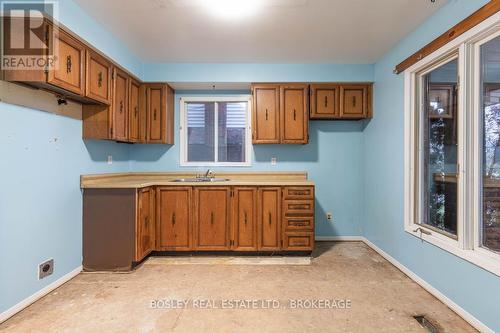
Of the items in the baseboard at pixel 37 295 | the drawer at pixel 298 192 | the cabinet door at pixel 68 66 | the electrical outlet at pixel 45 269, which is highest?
the cabinet door at pixel 68 66

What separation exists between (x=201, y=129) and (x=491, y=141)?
3.25m

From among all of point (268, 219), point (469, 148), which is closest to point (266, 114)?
point (268, 219)

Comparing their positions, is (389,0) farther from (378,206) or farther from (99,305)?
(99,305)

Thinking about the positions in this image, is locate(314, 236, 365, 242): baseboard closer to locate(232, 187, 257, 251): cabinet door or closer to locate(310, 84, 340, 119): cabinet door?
locate(232, 187, 257, 251): cabinet door


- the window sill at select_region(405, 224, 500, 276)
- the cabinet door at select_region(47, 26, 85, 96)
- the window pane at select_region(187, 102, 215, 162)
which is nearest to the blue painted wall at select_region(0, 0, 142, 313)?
the cabinet door at select_region(47, 26, 85, 96)

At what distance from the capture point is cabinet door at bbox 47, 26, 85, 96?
6.83 feet

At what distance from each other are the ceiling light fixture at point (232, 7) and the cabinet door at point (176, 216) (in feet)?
6.36

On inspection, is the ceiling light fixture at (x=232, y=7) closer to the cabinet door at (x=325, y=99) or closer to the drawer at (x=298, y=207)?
the cabinet door at (x=325, y=99)

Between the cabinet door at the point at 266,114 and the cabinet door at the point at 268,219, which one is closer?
the cabinet door at the point at 268,219

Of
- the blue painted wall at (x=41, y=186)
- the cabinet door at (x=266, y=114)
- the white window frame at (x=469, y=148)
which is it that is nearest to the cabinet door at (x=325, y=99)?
the cabinet door at (x=266, y=114)

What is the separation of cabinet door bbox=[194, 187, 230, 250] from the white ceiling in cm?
171

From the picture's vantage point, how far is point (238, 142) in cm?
392

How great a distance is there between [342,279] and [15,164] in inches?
119

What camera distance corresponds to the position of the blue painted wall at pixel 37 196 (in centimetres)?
194
